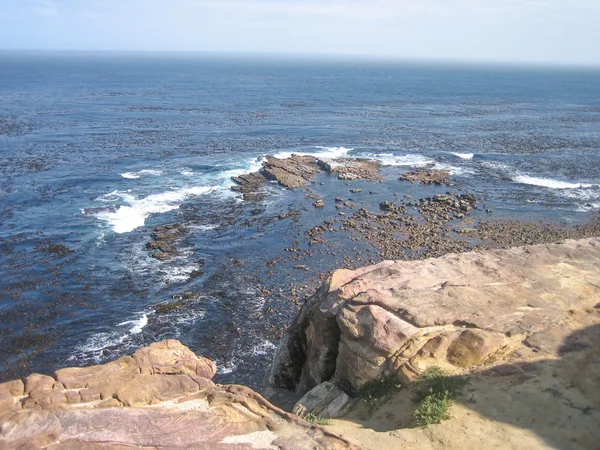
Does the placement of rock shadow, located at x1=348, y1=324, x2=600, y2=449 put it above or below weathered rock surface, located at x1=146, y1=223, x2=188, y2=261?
above

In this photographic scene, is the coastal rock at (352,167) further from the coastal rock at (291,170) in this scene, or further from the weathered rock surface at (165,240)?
the weathered rock surface at (165,240)

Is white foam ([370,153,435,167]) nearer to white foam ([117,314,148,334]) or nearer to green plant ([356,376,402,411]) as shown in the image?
white foam ([117,314,148,334])

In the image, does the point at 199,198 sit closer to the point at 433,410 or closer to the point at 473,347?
the point at 473,347

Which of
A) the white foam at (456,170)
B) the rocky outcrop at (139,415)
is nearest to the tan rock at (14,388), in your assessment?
the rocky outcrop at (139,415)

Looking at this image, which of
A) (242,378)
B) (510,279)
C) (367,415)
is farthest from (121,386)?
(510,279)

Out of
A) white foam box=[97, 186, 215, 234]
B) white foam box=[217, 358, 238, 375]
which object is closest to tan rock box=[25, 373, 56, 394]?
white foam box=[217, 358, 238, 375]

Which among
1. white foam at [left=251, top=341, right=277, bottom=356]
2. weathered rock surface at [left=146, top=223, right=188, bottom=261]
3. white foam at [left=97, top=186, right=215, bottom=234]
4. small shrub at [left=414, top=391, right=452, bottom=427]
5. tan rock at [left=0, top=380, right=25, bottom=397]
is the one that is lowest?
white foam at [left=251, top=341, right=277, bottom=356]

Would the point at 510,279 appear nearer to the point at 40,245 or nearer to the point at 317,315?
the point at 317,315
